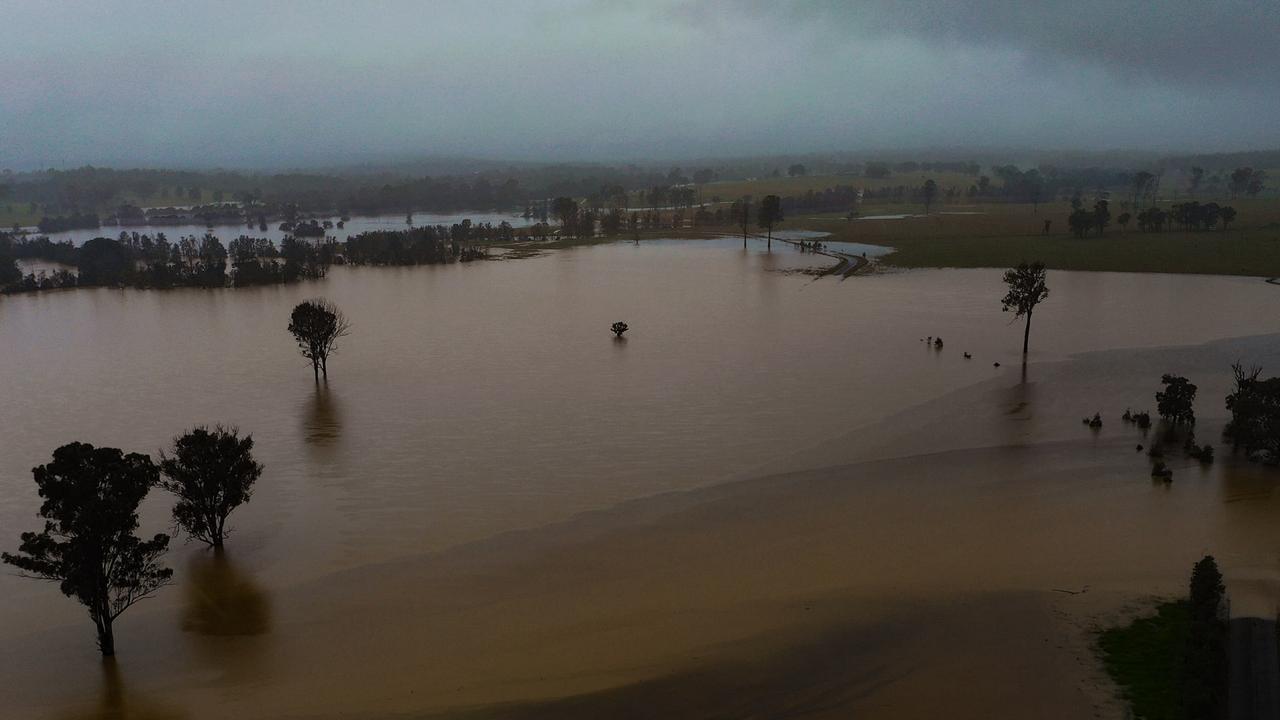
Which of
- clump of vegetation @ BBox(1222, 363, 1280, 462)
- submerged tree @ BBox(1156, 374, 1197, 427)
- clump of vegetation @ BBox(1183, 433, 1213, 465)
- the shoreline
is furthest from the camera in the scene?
submerged tree @ BBox(1156, 374, 1197, 427)

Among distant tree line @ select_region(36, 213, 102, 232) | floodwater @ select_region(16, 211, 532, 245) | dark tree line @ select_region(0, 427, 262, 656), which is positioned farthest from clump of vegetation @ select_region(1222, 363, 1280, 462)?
distant tree line @ select_region(36, 213, 102, 232)

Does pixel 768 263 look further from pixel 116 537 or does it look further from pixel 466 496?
pixel 116 537

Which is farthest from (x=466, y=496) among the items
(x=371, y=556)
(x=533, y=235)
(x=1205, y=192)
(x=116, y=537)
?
(x=1205, y=192)

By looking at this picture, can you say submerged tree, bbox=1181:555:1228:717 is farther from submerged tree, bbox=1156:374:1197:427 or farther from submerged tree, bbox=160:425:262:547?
submerged tree, bbox=160:425:262:547

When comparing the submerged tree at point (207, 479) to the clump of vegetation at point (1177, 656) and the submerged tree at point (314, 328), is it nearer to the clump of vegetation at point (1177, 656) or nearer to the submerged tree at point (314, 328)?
the submerged tree at point (314, 328)

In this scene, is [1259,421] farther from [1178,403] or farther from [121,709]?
[121,709]
